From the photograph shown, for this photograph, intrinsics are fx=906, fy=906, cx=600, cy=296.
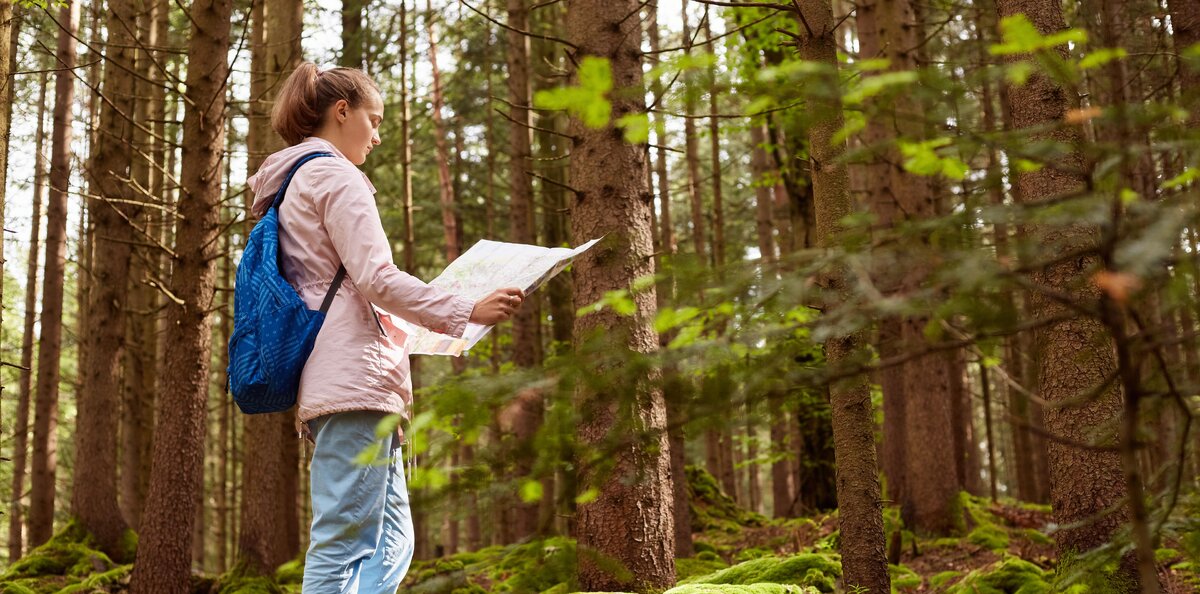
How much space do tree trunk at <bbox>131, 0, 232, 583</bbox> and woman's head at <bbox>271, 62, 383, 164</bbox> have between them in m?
2.91

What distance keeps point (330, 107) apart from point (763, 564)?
316 centimetres

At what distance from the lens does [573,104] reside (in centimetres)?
180

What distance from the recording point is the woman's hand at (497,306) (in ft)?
9.07

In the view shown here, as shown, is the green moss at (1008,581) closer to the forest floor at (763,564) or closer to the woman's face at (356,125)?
the forest floor at (763,564)

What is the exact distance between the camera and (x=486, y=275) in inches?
119

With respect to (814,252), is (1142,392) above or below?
below

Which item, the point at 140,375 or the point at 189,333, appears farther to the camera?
the point at 140,375

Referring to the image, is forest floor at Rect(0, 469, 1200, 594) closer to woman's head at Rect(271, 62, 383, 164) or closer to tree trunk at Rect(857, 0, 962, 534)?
tree trunk at Rect(857, 0, 962, 534)

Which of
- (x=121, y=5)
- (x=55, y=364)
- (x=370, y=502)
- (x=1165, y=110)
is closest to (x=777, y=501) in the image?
(x=55, y=364)

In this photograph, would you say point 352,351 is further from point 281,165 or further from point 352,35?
point 352,35

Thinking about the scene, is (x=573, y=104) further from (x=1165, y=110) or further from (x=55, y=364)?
(x=55, y=364)

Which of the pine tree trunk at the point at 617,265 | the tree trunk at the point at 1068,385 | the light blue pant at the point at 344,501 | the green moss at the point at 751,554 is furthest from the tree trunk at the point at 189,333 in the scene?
the tree trunk at the point at 1068,385

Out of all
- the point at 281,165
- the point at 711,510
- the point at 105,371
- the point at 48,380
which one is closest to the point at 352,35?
the point at 48,380

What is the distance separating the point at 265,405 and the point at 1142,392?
93.6 inches
